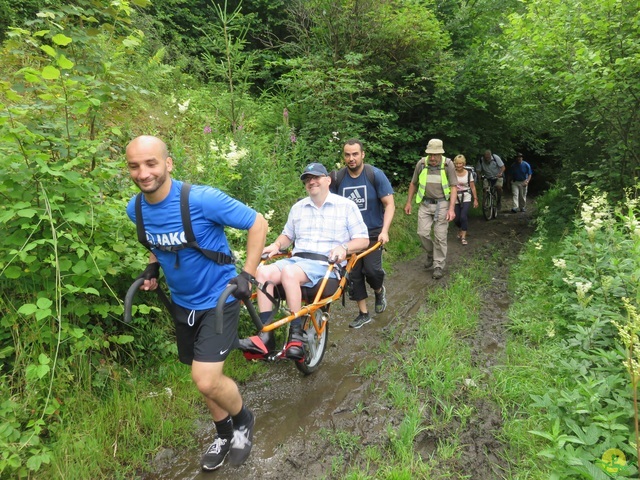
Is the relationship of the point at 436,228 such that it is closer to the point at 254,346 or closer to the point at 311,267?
the point at 311,267

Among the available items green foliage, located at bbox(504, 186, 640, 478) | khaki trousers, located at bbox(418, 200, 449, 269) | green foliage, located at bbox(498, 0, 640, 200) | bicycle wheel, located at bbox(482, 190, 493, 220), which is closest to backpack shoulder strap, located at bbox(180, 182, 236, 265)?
green foliage, located at bbox(504, 186, 640, 478)

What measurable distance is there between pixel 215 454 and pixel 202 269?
1395 millimetres

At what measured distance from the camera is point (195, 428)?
3.33 meters

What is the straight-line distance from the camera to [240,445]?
2.91 metres

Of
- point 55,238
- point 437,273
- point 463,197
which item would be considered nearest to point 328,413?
point 55,238

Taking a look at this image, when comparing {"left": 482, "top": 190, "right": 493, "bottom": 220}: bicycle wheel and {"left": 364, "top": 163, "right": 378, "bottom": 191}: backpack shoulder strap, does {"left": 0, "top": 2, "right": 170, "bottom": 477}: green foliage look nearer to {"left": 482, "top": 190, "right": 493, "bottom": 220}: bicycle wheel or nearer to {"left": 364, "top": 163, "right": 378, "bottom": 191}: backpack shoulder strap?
{"left": 364, "top": 163, "right": 378, "bottom": 191}: backpack shoulder strap

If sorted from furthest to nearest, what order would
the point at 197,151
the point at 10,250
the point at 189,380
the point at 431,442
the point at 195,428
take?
the point at 197,151 → the point at 189,380 → the point at 195,428 → the point at 431,442 → the point at 10,250

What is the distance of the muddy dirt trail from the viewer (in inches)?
115

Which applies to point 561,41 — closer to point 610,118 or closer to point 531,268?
point 610,118

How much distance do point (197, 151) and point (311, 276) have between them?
10.8ft

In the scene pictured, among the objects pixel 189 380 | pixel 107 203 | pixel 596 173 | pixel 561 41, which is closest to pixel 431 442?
pixel 189 380

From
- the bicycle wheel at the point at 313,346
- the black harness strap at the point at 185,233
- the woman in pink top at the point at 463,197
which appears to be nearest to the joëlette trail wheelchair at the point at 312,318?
the bicycle wheel at the point at 313,346

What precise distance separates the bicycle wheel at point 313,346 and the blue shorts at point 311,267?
326 millimetres

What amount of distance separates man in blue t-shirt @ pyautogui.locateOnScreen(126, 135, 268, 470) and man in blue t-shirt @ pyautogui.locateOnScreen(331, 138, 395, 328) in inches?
98.4
